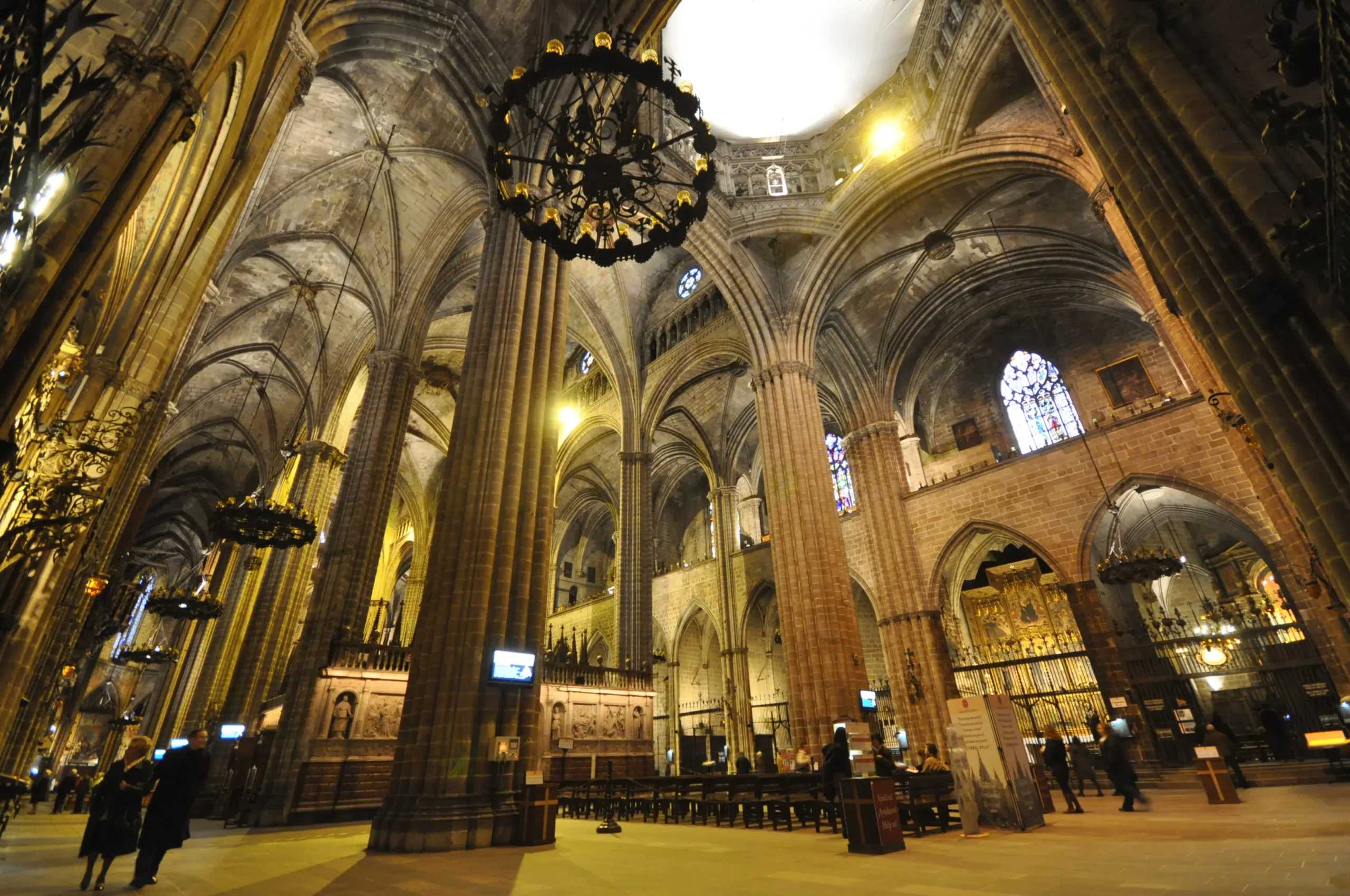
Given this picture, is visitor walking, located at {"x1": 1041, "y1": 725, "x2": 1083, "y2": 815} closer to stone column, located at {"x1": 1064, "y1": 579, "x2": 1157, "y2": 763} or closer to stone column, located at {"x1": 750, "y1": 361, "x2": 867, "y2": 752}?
stone column, located at {"x1": 750, "y1": 361, "x2": 867, "y2": 752}

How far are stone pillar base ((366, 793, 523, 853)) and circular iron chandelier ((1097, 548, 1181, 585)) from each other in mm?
12804

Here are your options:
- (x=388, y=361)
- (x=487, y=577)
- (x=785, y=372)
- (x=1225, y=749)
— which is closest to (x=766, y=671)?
(x=785, y=372)

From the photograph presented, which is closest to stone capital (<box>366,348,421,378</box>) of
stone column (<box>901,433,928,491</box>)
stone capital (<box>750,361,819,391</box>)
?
stone capital (<box>750,361,819,391</box>)

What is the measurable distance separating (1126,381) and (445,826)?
2114 centimetres

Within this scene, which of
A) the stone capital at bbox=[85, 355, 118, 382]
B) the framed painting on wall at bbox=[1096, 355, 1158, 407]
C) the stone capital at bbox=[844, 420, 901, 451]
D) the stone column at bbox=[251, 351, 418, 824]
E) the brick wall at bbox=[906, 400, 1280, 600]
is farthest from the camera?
the stone capital at bbox=[844, 420, 901, 451]

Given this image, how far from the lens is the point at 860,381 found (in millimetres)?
20844

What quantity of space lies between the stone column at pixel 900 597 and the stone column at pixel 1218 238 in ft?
41.9

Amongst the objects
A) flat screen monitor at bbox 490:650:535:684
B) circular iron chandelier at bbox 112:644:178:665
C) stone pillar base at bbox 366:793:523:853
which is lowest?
stone pillar base at bbox 366:793:523:853

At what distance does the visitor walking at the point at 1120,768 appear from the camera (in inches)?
325

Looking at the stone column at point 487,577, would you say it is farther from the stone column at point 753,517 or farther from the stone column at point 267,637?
the stone column at point 753,517

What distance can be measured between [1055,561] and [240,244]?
22105mm

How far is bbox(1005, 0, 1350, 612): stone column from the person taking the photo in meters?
3.62

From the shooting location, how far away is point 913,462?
21.6m

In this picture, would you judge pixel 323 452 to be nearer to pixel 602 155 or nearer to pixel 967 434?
pixel 602 155
